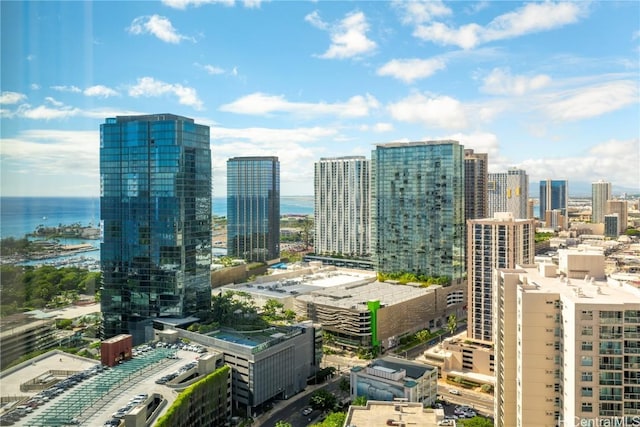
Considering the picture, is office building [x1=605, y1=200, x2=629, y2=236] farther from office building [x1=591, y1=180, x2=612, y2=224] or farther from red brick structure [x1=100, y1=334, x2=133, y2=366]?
red brick structure [x1=100, y1=334, x2=133, y2=366]

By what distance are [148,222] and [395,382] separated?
214 inches

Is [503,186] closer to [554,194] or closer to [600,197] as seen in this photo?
[600,197]

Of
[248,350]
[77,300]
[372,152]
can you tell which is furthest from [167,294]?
[372,152]

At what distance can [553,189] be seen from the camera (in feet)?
140

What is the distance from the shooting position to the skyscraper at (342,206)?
2156cm

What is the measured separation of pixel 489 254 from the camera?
10.2 meters

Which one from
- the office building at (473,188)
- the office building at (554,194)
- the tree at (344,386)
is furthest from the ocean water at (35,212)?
the office building at (554,194)

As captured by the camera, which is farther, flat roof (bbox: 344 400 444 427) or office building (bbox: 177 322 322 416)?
office building (bbox: 177 322 322 416)

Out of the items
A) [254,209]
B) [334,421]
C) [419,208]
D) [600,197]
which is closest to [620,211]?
[600,197]

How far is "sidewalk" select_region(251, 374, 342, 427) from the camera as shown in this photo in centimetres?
771

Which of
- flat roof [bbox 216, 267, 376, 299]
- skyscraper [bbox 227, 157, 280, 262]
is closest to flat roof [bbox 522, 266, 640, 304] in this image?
flat roof [bbox 216, 267, 376, 299]

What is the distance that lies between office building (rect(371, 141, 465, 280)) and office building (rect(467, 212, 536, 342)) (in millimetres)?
4729

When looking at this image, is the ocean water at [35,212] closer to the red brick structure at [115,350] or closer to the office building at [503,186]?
the red brick structure at [115,350]

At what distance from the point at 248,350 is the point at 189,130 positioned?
451 centimetres
